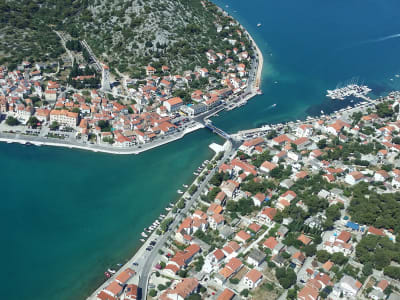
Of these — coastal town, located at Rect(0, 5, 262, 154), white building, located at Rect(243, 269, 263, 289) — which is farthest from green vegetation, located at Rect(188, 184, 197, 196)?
white building, located at Rect(243, 269, 263, 289)

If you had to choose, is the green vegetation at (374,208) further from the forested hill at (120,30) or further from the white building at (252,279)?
the forested hill at (120,30)

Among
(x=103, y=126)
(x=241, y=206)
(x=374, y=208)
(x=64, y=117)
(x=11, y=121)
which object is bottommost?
(x=11, y=121)

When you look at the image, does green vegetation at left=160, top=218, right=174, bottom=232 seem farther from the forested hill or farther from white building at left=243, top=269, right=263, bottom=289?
the forested hill

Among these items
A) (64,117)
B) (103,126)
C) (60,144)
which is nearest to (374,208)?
(103,126)

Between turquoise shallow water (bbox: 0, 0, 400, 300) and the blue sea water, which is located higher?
the blue sea water

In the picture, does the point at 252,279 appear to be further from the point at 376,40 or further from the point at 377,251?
the point at 376,40

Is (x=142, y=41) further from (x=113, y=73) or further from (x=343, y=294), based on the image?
(x=343, y=294)
